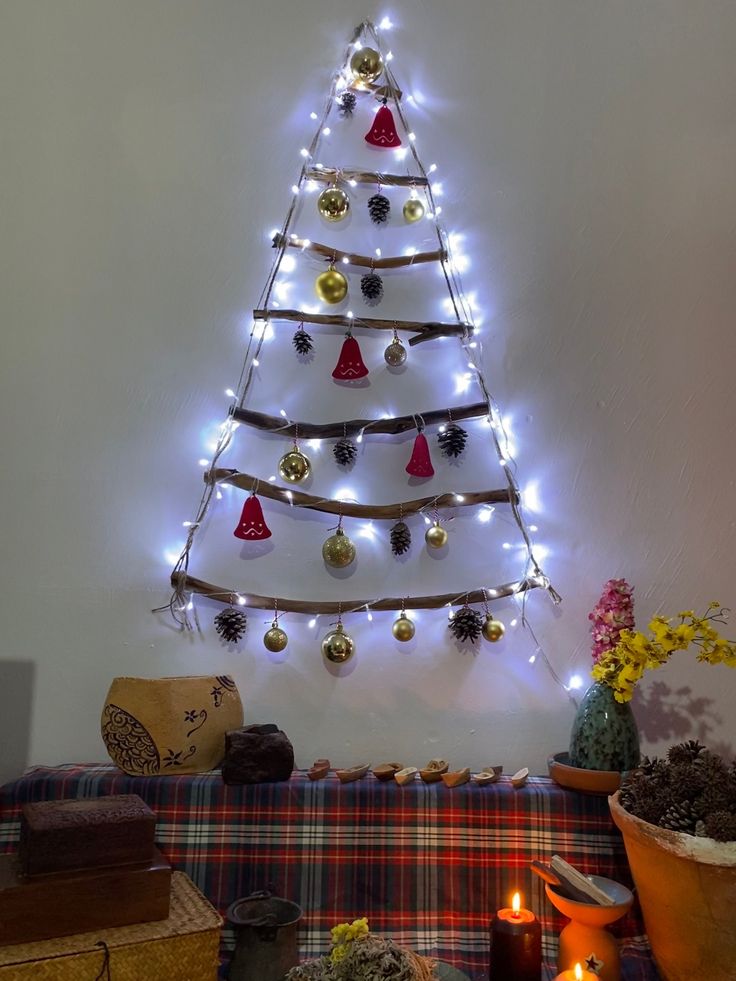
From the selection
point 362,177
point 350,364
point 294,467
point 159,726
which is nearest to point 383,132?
point 362,177

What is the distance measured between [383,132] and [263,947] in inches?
62.9

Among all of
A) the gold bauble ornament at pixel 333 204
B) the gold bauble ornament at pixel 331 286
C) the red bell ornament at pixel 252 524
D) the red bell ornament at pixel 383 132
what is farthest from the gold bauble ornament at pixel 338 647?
the red bell ornament at pixel 383 132

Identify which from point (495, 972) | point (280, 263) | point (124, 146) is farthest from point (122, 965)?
point (124, 146)

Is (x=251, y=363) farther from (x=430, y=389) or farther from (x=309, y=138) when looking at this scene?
(x=309, y=138)

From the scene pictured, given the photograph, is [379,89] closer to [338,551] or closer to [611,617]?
[338,551]

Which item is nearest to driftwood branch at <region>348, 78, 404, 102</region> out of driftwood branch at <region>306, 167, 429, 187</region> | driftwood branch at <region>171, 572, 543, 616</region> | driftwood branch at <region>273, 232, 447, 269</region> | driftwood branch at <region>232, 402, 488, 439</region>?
driftwood branch at <region>306, 167, 429, 187</region>

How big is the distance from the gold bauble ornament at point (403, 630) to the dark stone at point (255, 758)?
1.01 ft

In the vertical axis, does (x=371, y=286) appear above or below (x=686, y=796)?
above

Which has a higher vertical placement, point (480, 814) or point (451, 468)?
point (451, 468)

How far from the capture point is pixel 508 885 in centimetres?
140

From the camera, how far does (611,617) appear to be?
1.50 meters

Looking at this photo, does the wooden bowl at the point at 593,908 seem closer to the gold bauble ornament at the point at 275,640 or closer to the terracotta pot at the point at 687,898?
the terracotta pot at the point at 687,898

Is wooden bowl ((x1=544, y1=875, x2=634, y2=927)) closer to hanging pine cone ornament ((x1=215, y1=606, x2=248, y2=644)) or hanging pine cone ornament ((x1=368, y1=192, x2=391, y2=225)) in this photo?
hanging pine cone ornament ((x1=215, y1=606, x2=248, y2=644))

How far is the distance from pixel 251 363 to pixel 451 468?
1.62 ft
